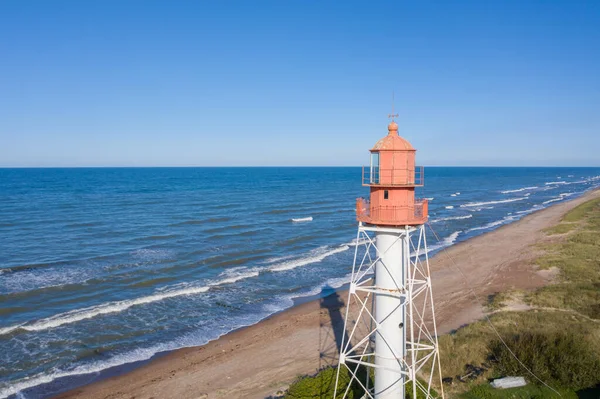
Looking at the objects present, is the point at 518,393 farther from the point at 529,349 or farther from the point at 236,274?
the point at 236,274

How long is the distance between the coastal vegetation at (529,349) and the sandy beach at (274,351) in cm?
148

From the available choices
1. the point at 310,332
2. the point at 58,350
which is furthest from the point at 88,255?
the point at 310,332

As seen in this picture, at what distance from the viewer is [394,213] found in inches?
408

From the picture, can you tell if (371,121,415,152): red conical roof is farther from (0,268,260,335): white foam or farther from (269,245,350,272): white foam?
(269,245,350,272): white foam

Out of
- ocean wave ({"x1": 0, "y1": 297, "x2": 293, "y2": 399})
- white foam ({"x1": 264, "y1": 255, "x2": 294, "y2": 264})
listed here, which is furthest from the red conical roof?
white foam ({"x1": 264, "y1": 255, "x2": 294, "y2": 264})

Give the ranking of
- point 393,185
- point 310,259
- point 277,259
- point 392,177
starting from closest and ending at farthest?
point 393,185, point 392,177, point 277,259, point 310,259

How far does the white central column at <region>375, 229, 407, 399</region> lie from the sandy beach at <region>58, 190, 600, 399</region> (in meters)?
5.41

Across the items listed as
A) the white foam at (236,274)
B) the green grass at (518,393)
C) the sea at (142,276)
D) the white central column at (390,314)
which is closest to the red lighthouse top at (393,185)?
the white central column at (390,314)

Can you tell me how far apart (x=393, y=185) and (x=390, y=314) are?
3.15 m

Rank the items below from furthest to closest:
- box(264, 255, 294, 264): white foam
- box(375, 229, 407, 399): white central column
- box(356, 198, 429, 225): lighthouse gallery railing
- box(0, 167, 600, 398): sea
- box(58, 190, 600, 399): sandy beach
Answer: box(264, 255, 294, 264): white foam < box(0, 167, 600, 398): sea < box(58, 190, 600, 399): sandy beach < box(375, 229, 407, 399): white central column < box(356, 198, 429, 225): lighthouse gallery railing

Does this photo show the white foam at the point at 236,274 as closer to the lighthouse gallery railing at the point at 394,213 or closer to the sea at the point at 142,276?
the sea at the point at 142,276

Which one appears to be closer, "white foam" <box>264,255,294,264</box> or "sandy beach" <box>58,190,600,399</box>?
"sandy beach" <box>58,190,600,399</box>

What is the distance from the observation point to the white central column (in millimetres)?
10508

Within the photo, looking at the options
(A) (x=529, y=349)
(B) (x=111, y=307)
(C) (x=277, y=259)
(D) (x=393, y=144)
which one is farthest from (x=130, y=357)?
(C) (x=277, y=259)
